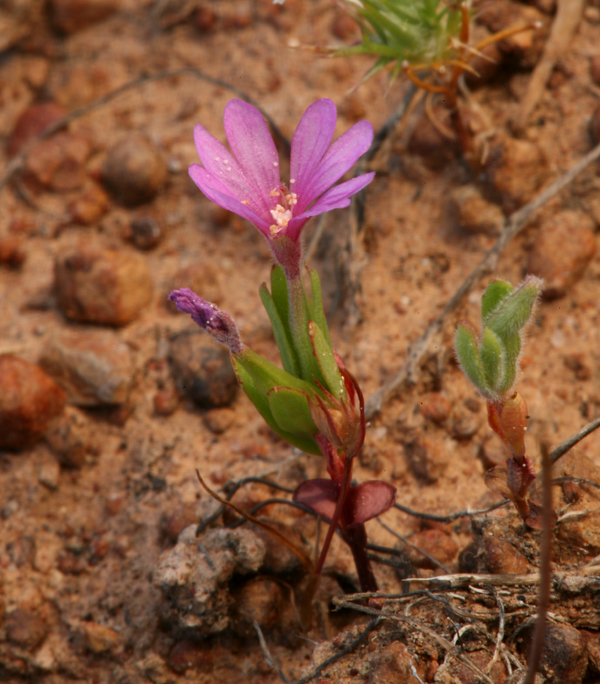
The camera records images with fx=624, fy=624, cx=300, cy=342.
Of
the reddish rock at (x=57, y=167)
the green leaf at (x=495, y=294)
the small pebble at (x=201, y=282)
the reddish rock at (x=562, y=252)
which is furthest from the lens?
the reddish rock at (x=57, y=167)

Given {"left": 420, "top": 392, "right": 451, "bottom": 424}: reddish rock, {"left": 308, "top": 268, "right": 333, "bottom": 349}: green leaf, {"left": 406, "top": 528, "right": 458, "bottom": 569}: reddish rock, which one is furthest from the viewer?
{"left": 420, "top": 392, "right": 451, "bottom": 424}: reddish rock

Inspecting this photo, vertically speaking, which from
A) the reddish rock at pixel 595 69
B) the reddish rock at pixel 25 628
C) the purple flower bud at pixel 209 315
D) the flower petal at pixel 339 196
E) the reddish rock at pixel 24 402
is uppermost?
the reddish rock at pixel 595 69

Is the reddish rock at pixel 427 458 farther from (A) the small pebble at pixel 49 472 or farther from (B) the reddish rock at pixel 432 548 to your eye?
(A) the small pebble at pixel 49 472

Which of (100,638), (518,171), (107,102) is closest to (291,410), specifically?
(100,638)

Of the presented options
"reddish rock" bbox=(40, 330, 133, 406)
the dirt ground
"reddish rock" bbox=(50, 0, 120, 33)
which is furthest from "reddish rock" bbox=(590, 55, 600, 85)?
"reddish rock" bbox=(50, 0, 120, 33)

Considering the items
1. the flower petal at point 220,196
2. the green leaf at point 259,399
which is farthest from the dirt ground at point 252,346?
the flower petal at point 220,196

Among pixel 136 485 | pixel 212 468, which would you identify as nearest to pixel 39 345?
pixel 136 485

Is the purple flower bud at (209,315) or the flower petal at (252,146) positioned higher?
the flower petal at (252,146)

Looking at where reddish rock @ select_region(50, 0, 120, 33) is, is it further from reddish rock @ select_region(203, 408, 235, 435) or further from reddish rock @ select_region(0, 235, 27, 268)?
reddish rock @ select_region(203, 408, 235, 435)

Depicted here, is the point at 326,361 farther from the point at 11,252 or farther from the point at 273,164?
the point at 11,252
